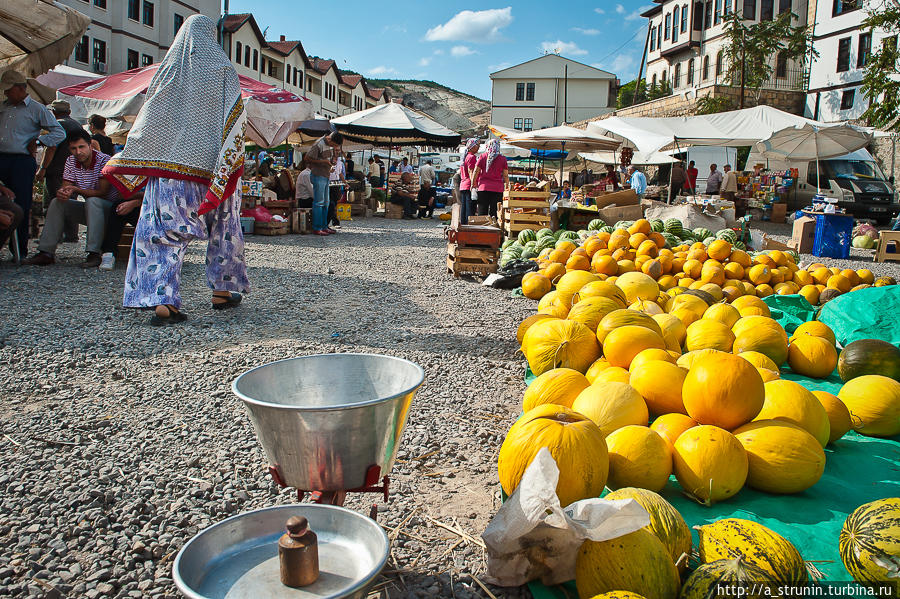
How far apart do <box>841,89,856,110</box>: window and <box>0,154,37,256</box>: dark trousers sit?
3580cm

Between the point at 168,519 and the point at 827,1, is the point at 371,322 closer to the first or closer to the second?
the point at 168,519

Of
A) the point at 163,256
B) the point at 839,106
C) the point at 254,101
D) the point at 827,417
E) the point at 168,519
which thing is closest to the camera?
the point at 168,519

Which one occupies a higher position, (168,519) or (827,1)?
(827,1)

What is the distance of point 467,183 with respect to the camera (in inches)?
465

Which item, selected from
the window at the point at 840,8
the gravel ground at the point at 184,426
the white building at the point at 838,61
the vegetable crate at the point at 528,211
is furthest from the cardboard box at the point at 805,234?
the window at the point at 840,8

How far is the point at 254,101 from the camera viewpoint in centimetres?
1134

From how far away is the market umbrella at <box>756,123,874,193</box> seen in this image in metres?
14.8

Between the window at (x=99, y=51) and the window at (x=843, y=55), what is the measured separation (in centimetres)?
4087

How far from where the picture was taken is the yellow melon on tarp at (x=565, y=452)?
188 cm

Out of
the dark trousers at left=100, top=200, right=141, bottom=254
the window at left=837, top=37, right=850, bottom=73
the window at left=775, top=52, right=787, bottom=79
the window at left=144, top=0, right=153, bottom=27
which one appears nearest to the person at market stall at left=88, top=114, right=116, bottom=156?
the dark trousers at left=100, top=200, right=141, bottom=254

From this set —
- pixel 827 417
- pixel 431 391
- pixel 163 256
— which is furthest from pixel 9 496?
pixel 827 417

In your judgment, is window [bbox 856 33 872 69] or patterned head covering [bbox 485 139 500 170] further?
window [bbox 856 33 872 69]

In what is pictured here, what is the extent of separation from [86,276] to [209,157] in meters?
2.97

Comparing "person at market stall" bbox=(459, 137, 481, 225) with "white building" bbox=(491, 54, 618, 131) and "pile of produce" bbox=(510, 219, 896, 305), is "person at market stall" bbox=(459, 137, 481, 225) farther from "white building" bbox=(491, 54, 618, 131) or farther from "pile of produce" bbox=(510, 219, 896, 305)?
"white building" bbox=(491, 54, 618, 131)
